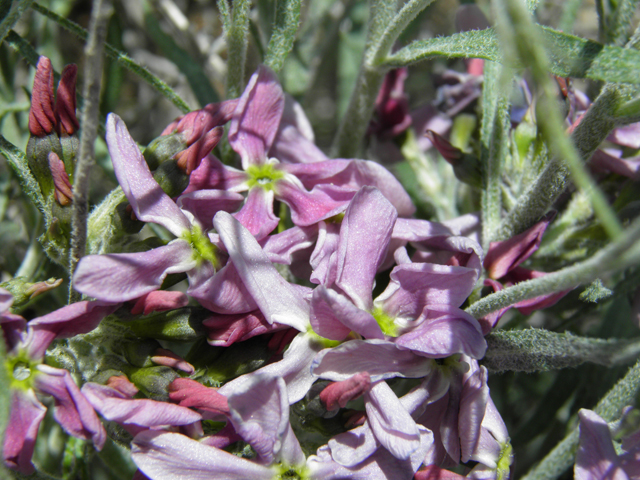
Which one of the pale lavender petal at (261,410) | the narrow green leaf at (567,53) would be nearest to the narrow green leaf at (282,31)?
the narrow green leaf at (567,53)

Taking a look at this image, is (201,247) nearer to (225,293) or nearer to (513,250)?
(225,293)

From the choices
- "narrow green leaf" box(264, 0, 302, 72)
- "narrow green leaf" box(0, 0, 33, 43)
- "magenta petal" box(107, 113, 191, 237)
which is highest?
"narrow green leaf" box(0, 0, 33, 43)

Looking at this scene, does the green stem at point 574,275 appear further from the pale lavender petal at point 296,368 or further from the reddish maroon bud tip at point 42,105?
the reddish maroon bud tip at point 42,105

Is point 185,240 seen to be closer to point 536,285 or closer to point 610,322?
point 536,285

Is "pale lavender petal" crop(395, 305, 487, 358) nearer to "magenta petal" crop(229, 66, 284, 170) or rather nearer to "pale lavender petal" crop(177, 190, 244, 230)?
"pale lavender petal" crop(177, 190, 244, 230)

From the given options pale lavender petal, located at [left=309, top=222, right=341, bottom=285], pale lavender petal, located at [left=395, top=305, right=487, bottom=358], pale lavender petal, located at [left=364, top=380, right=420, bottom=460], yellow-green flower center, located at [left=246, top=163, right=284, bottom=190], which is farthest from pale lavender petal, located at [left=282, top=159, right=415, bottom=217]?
pale lavender petal, located at [left=364, top=380, right=420, bottom=460]

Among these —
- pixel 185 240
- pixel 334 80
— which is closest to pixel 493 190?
pixel 185 240
